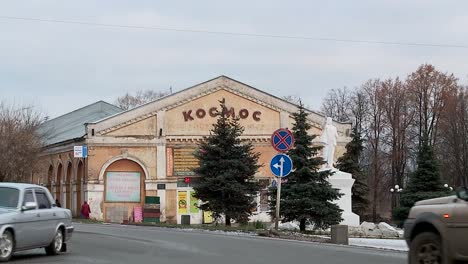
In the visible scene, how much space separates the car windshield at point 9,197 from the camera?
15125 mm

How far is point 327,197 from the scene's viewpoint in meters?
32.8

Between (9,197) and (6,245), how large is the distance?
1.26 meters

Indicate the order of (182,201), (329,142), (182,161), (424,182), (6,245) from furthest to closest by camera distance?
1. (182,161)
2. (182,201)
3. (424,182)
4. (329,142)
5. (6,245)

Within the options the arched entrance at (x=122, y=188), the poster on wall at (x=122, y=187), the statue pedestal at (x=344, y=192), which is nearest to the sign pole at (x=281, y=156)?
the statue pedestal at (x=344, y=192)

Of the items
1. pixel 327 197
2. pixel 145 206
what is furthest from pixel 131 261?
pixel 145 206

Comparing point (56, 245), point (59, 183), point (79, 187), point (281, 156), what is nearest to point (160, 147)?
point (79, 187)

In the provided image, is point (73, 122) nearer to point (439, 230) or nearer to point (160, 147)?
point (160, 147)

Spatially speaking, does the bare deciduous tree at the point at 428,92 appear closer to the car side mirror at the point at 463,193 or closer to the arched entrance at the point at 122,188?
the arched entrance at the point at 122,188

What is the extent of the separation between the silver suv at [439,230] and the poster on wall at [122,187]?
46640 mm

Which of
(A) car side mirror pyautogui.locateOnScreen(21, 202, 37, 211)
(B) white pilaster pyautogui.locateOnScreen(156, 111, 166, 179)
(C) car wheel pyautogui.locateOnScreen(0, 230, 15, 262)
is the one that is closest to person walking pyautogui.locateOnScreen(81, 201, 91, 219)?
(B) white pilaster pyautogui.locateOnScreen(156, 111, 166, 179)

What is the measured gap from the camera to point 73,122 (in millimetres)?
70938

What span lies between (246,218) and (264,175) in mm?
22056

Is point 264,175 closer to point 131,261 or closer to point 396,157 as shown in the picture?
point 396,157

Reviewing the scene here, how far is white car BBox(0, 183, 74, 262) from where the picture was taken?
47.6ft
